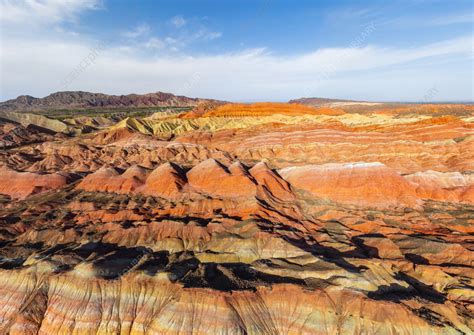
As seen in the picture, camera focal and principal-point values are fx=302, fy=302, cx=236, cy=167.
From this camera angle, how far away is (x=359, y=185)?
39.0 metres

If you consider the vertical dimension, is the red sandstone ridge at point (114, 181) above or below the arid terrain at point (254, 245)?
above

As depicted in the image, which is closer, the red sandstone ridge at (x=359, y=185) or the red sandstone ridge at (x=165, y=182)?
the red sandstone ridge at (x=359, y=185)

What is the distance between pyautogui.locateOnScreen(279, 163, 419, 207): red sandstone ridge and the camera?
123ft

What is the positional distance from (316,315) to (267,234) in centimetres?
932

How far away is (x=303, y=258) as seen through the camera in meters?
22.8

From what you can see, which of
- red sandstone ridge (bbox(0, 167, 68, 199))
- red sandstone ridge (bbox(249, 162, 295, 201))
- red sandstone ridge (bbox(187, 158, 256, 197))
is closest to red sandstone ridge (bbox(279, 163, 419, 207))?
red sandstone ridge (bbox(249, 162, 295, 201))

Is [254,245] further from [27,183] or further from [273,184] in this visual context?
[27,183]

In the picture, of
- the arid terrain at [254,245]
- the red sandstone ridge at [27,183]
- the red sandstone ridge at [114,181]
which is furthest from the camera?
the red sandstone ridge at [27,183]

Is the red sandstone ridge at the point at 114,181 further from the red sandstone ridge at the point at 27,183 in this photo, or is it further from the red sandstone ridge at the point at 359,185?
the red sandstone ridge at the point at 359,185

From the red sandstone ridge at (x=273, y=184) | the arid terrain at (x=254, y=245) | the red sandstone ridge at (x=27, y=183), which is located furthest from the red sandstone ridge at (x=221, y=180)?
the red sandstone ridge at (x=27, y=183)

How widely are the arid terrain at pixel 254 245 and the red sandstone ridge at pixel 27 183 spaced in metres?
0.20

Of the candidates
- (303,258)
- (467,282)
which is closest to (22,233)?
(303,258)

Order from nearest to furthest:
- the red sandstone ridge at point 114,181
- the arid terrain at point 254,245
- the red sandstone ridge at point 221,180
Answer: the arid terrain at point 254,245
the red sandstone ridge at point 221,180
the red sandstone ridge at point 114,181

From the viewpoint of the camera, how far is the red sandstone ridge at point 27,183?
145 feet
